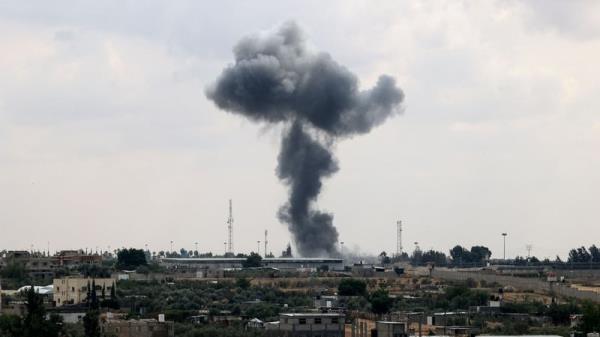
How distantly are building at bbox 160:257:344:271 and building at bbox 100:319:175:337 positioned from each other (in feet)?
271

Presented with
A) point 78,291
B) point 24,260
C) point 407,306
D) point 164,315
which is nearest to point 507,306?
point 407,306

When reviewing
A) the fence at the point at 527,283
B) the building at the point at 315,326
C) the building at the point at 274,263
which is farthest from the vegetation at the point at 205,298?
the building at the point at 274,263

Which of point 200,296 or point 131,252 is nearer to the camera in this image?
point 200,296

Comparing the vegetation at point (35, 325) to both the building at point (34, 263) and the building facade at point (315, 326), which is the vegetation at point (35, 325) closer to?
the building facade at point (315, 326)

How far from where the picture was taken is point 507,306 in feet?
308

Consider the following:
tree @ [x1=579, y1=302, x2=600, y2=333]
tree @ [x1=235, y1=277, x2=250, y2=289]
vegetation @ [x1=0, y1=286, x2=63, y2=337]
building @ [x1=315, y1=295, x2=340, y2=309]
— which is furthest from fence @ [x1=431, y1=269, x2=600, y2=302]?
vegetation @ [x1=0, y1=286, x2=63, y2=337]

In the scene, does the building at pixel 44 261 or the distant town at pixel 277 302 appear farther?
the building at pixel 44 261

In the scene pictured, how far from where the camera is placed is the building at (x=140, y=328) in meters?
75.1

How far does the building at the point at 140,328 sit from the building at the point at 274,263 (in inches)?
3252

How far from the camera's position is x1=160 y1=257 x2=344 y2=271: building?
167 meters

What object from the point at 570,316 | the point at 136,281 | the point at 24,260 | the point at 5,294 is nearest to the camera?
the point at 570,316

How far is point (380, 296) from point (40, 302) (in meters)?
39.2

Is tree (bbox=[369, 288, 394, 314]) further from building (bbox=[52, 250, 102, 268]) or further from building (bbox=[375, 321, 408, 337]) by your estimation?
building (bbox=[52, 250, 102, 268])

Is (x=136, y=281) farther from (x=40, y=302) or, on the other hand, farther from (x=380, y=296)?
(x=40, y=302)
